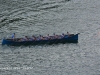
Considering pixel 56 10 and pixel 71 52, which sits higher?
pixel 56 10

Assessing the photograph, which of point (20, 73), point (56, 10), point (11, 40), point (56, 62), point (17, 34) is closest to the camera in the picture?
point (20, 73)

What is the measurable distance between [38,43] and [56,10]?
29.1 metres

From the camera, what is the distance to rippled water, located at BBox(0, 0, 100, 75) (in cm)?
8358

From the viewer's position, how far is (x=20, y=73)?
3179 inches

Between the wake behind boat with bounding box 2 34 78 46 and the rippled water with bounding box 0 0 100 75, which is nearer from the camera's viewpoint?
the rippled water with bounding box 0 0 100 75

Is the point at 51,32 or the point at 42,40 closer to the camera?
the point at 42,40

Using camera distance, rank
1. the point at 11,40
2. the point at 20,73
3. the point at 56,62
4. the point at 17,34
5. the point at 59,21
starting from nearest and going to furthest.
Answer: the point at 20,73 < the point at 56,62 < the point at 11,40 < the point at 17,34 < the point at 59,21

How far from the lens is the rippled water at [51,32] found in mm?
83581

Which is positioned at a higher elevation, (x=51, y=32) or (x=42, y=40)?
(x=51, y=32)

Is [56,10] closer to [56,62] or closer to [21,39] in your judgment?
[21,39]

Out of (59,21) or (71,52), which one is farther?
(59,21)

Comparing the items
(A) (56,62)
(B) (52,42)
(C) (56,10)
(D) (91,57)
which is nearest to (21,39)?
(B) (52,42)

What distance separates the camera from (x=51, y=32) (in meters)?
103

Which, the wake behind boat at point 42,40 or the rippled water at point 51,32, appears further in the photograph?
the wake behind boat at point 42,40
